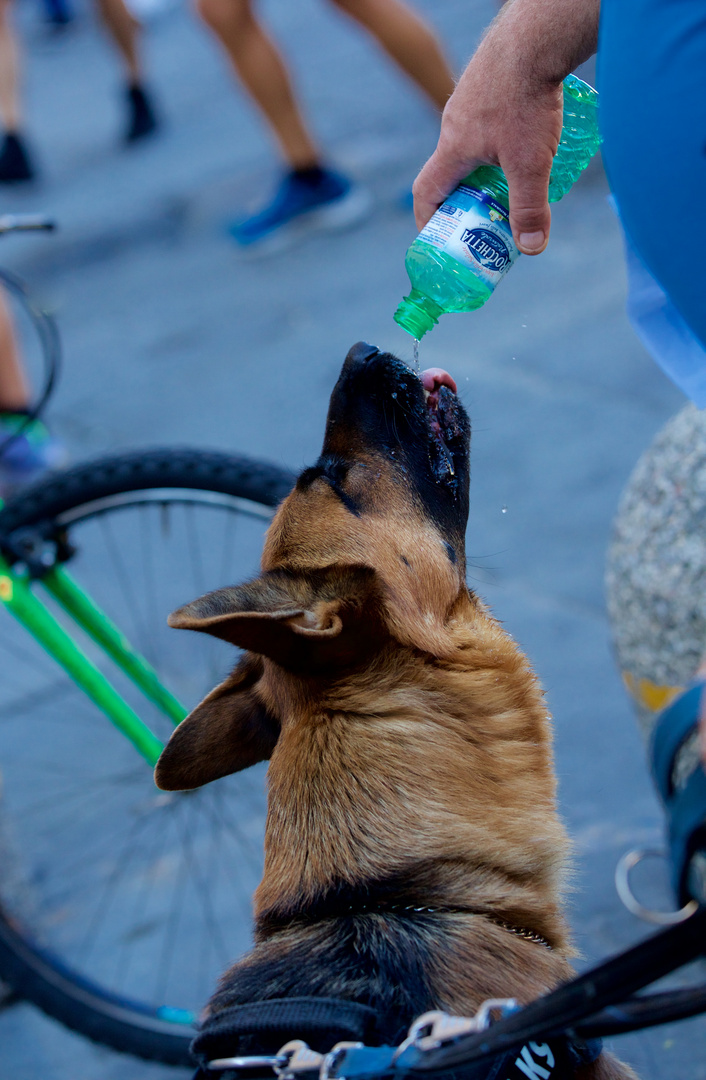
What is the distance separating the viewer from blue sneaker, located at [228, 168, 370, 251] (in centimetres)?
678

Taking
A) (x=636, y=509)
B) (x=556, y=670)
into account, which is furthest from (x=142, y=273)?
(x=636, y=509)

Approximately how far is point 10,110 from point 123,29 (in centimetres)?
114

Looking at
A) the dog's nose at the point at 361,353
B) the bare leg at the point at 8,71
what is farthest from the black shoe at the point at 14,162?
the dog's nose at the point at 361,353

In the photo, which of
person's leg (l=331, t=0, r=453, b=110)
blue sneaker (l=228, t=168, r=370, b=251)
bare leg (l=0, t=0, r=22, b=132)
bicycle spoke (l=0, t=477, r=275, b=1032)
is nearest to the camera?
bicycle spoke (l=0, t=477, r=275, b=1032)

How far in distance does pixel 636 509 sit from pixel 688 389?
3.16 ft

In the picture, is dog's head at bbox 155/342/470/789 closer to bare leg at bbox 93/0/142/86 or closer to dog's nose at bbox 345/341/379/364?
dog's nose at bbox 345/341/379/364

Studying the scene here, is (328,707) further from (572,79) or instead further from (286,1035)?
(572,79)

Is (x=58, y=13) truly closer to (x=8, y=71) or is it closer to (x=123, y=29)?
(x=123, y=29)

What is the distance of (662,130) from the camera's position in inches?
52.7

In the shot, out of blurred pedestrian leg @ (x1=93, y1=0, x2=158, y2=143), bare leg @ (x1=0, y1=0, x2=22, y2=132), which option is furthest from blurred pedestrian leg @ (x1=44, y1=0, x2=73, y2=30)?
bare leg @ (x1=0, y1=0, x2=22, y2=132)

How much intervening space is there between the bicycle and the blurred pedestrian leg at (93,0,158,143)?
5599mm

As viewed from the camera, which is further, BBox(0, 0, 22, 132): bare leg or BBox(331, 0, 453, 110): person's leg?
BBox(0, 0, 22, 132): bare leg

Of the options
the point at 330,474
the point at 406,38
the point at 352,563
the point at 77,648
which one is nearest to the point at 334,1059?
the point at 352,563

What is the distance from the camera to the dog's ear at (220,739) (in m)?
2.08
